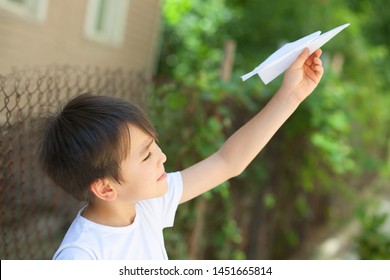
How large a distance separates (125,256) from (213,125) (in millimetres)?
2302

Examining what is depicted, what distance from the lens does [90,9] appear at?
7.09 meters

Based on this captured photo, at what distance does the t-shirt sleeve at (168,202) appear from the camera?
77.2 inches

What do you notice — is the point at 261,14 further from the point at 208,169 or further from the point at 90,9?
the point at 208,169

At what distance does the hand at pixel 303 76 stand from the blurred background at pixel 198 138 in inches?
44.0

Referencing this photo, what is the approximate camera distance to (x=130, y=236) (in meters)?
1.75

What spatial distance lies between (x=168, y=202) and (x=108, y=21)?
5989 mm

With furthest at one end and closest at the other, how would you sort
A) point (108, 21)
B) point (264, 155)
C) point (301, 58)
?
point (108, 21)
point (264, 155)
point (301, 58)

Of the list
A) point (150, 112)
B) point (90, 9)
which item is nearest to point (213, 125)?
point (150, 112)

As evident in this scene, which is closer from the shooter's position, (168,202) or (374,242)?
(168,202)

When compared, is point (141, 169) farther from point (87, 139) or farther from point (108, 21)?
point (108, 21)

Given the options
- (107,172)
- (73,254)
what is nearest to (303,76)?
(107,172)

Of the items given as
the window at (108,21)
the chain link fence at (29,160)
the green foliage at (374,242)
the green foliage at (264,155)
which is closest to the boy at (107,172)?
the chain link fence at (29,160)

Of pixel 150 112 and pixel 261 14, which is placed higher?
pixel 261 14

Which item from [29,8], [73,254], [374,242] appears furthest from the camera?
[29,8]
